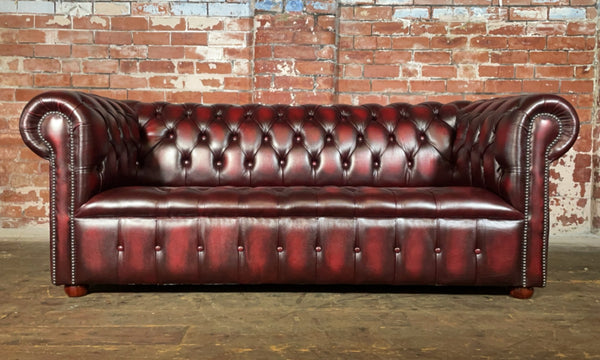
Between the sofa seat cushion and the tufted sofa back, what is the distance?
0.53m

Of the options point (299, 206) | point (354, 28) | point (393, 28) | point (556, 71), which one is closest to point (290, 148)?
point (299, 206)

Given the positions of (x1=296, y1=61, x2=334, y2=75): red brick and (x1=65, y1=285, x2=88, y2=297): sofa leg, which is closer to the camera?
(x1=65, y1=285, x2=88, y2=297): sofa leg

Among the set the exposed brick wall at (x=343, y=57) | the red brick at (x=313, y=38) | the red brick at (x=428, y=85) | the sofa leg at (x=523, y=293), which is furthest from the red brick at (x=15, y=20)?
the sofa leg at (x=523, y=293)

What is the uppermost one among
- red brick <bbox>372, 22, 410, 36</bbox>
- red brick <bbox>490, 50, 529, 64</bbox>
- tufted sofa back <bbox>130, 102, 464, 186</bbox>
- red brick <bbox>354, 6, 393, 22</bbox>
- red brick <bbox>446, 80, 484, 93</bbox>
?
red brick <bbox>354, 6, 393, 22</bbox>

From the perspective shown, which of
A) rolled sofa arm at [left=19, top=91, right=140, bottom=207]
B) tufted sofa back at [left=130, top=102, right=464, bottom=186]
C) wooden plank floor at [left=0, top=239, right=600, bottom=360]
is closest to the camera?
wooden plank floor at [left=0, top=239, right=600, bottom=360]

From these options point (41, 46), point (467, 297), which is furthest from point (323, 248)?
point (41, 46)

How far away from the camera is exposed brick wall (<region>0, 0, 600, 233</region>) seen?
3482 mm

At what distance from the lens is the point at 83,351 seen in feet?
4.90

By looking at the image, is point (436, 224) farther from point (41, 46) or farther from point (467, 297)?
point (41, 46)

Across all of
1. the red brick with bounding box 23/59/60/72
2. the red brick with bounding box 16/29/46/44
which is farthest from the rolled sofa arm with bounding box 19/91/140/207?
the red brick with bounding box 16/29/46/44

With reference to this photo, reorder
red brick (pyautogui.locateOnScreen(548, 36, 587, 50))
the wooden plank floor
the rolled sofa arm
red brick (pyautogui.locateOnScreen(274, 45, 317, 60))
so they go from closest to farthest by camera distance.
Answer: the wooden plank floor, the rolled sofa arm, red brick (pyautogui.locateOnScreen(274, 45, 317, 60)), red brick (pyautogui.locateOnScreen(548, 36, 587, 50))

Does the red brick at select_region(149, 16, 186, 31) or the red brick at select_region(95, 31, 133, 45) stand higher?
the red brick at select_region(149, 16, 186, 31)

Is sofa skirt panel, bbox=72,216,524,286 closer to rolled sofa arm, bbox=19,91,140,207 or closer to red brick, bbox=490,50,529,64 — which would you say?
rolled sofa arm, bbox=19,91,140,207

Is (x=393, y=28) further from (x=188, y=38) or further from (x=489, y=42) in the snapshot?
(x=188, y=38)
